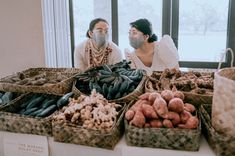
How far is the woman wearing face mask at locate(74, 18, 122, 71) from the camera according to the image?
1.94m

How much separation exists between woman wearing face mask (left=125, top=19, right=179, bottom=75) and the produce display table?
108 cm

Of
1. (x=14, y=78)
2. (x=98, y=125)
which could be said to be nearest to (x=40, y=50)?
(x=14, y=78)

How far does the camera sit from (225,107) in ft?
2.83

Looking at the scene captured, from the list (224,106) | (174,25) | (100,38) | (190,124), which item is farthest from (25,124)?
(174,25)

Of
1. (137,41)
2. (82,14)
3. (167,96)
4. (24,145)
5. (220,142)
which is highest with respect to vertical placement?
(82,14)

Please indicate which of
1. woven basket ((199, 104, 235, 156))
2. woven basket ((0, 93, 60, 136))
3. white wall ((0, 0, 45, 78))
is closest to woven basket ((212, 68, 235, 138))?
woven basket ((199, 104, 235, 156))

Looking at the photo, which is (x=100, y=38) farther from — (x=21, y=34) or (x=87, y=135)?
(x=87, y=135)

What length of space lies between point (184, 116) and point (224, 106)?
0.13m

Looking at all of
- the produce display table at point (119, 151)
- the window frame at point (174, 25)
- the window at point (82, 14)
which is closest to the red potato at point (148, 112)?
the produce display table at point (119, 151)

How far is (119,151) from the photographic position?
934mm

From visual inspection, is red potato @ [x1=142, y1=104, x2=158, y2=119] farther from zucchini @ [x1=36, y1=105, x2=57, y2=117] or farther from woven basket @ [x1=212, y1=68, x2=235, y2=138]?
zucchini @ [x1=36, y1=105, x2=57, y2=117]

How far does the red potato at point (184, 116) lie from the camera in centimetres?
89

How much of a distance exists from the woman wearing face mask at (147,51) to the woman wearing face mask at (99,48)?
134mm

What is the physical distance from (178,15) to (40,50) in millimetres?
1582
